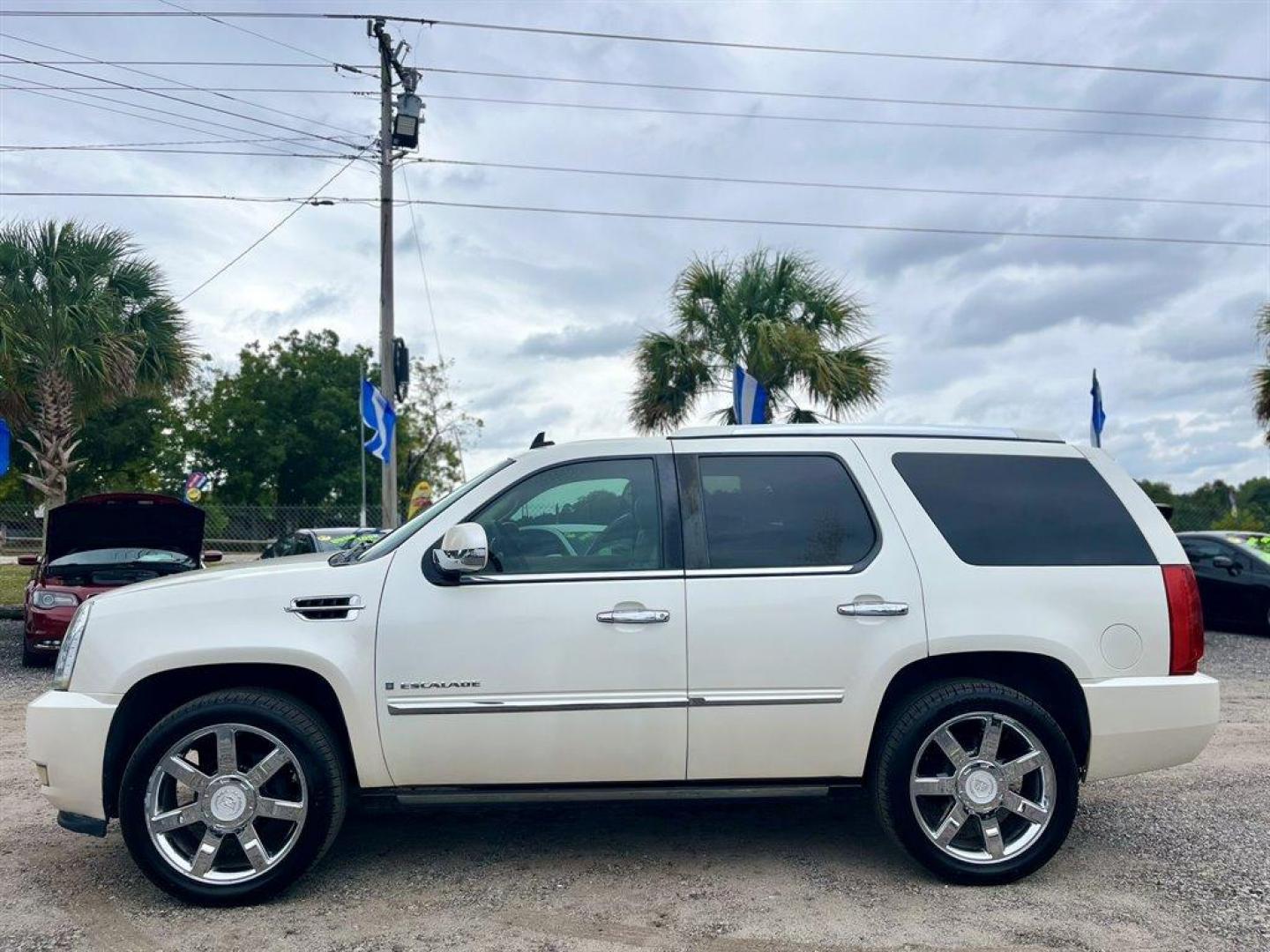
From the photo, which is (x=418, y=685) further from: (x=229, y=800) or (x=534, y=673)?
(x=229, y=800)

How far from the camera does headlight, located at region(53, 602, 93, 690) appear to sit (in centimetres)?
414

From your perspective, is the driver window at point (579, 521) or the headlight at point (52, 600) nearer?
the driver window at point (579, 521)

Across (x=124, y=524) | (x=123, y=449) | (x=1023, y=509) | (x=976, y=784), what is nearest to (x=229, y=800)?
(x=976, y=784)

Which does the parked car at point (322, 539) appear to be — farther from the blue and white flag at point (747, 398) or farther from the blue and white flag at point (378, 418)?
the blue and white flag at point (747, 398)

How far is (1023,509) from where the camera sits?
176 inches

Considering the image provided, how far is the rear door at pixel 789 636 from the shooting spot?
416cm

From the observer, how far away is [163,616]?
4.11m

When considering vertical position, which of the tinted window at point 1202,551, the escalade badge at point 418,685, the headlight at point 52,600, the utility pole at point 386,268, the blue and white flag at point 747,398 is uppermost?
the utility pole at point 386,268

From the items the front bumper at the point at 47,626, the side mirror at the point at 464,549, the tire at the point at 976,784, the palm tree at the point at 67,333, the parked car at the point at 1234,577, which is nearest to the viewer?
the side mirror at the point at 464,549

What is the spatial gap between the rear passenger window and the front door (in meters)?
0.30

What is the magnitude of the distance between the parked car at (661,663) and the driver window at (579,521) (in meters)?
0.01

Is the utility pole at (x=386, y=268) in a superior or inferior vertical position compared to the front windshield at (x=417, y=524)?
superior

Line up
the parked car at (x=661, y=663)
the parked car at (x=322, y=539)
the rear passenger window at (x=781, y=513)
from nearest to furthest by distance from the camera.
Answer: the parked car at (x=661, y=663), the rear passenger window at (x=781, y=513), the parked car at (x=322, y=539)

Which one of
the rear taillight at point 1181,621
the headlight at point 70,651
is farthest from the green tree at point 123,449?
the rear taillight at point 1181,621
